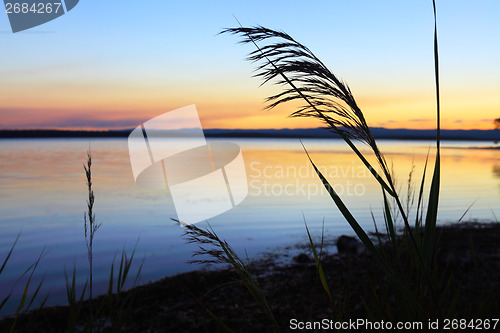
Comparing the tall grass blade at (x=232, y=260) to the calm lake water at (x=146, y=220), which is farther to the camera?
the calm lake water at (x=146, y=220)

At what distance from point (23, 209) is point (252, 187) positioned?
397 inches

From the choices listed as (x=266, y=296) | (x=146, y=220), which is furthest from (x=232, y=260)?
(x=146, y=220)

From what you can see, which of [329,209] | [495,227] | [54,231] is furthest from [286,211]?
[54,231]

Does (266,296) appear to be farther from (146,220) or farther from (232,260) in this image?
(146,220)

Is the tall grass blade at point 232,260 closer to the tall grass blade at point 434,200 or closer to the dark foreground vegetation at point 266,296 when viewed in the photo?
the tall grass blade at point 434,200

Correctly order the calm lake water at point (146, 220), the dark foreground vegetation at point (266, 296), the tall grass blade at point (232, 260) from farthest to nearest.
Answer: the calm lake water at point (146, 220), the dark foreground vegetation at point (266, 296), the tall grass blade at point (232, 260)

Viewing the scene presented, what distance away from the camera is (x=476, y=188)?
779 inches

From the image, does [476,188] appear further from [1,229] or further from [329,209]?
[1,229]

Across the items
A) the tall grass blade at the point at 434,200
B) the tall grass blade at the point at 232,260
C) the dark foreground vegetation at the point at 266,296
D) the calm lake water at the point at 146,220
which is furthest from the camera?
the calm lake water at the point at 146,220

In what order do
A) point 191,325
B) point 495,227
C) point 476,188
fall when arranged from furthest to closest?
point 476,188 < point 495,227 < point 191,325

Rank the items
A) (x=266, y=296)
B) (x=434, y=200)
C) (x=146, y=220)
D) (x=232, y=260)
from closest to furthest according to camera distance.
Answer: (x=232, y=260) → (x=434, y=200) → (x=266, y=296) → (x=146, y=220)

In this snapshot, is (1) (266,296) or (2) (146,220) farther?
(2) (146,220)

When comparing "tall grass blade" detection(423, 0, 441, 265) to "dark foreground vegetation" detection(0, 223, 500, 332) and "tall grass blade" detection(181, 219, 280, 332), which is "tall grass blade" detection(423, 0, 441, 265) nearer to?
"tall grass blade" detection(181, 219, 280, 332)

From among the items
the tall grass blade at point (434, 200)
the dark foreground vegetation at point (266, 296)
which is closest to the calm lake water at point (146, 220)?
the dark foreground vegetation at point (266, 296)
